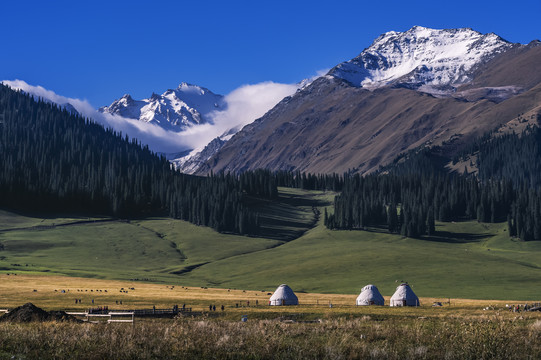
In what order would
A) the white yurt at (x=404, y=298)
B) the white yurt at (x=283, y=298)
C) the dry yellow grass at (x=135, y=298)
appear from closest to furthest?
the dry yellow grass at (x=135, y=298), the white yurt at (x=404, y=298), the white yurt at (x=283, y=298)

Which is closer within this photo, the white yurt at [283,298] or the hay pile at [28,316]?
the hay pile at [28,316]

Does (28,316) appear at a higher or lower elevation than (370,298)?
higher

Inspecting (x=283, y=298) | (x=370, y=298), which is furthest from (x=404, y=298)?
(x=283, y=298)

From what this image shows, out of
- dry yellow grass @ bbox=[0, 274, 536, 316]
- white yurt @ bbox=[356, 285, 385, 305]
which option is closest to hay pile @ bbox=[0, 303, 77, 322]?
dry yellow grass @ bbox=[0, 274, 536, 316]

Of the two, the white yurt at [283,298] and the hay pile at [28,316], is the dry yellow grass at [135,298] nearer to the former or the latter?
the white yurt at [283,298]

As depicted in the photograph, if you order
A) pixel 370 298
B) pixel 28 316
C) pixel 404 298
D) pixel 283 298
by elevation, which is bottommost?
pixel 283 298

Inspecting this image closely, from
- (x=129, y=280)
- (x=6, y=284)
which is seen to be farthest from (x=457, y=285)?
(x=6, y=284)

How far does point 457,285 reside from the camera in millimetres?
156250

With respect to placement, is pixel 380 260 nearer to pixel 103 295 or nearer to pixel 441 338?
pixel 103 295

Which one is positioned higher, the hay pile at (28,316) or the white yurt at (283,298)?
the hay pile at (28,316)

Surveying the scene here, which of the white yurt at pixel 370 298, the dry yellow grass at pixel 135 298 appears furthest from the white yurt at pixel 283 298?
the white yurt at pixel 370 298

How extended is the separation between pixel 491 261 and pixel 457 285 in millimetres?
39693

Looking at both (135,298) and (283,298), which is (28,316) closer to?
(135,298)

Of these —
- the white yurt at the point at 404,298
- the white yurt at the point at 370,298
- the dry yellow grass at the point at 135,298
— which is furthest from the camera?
the white yurt at the point at 370,298
